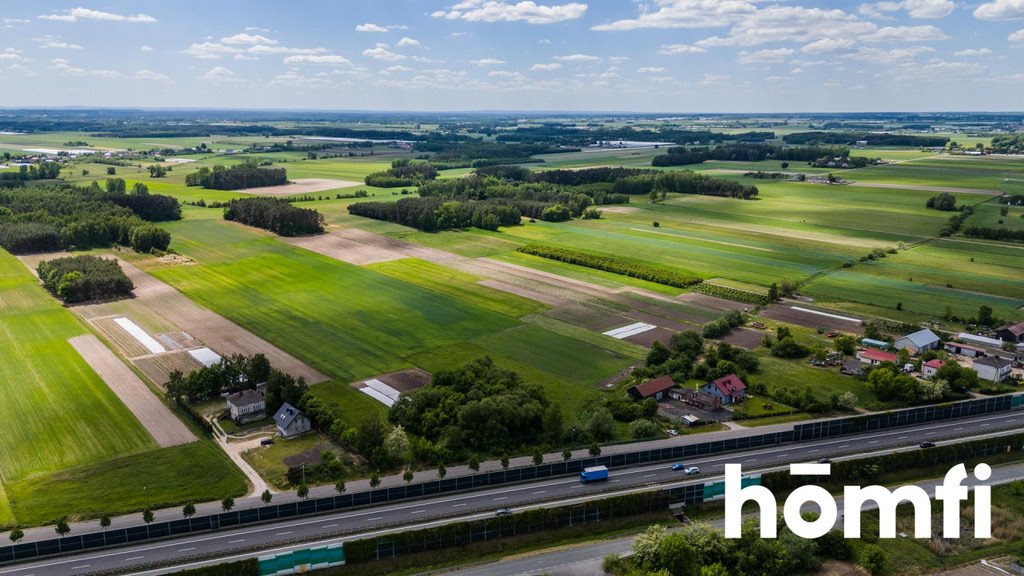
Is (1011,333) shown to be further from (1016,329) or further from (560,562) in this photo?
(560,562)

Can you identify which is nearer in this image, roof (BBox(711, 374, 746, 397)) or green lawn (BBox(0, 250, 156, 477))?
green lawn (BBox(0, 250, 156, 477))

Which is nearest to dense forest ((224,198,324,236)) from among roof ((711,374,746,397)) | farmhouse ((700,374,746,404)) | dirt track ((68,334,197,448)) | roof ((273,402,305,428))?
dirt track ((68,334,197,448))

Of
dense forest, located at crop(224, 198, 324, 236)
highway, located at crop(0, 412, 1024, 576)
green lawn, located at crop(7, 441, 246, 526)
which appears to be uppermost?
Answer: dense forest, located at crop(224, 198, 324, 236)

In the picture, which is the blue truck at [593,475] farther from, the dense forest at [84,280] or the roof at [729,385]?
the dense forest at [84,280]

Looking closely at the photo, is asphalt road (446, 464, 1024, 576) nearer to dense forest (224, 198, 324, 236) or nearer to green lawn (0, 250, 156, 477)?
green lawn (0, 250, 156, 477)

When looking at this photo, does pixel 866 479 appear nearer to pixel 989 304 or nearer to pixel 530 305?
pixel 530 305

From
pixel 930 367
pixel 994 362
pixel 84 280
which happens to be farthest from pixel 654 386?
pixel 84 280

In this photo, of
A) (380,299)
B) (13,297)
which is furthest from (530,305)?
(13,297)

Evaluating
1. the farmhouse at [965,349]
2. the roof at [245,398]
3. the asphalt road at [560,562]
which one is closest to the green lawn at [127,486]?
the roof at [245,398]
